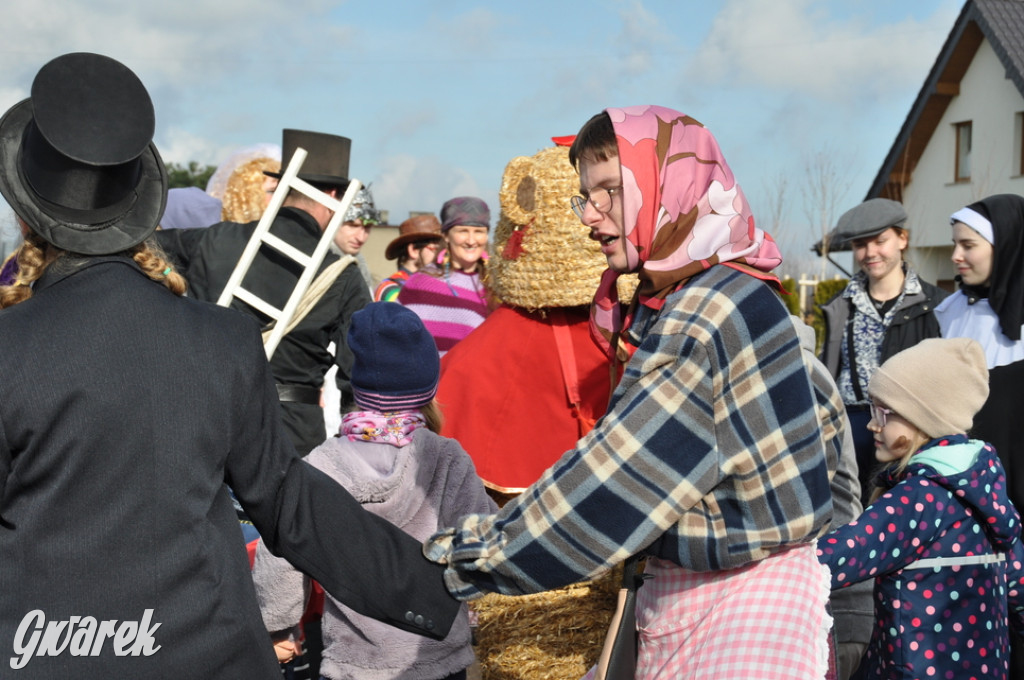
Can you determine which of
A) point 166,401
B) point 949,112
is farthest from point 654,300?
point 949,112

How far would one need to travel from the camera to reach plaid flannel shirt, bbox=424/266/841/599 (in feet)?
6.27

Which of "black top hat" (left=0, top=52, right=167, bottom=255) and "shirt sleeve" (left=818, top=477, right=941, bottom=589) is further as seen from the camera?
"shirt sleeve" (left=818, top=477, right=941, bottom=589)

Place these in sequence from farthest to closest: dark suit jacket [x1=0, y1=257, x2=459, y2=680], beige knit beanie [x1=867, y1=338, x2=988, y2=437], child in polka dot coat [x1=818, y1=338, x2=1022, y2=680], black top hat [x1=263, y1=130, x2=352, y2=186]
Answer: black top hat [x1=263, y1=130, x2=352, y2=186] < beige knit beanie [x1=867, y1=338, x2=988, y2=437] < child in polka dot coat [x1=818, y1=338, x2=1022, y2=680] < dark suit jacket [x1=0, y1=257, x2=459, y2=680]

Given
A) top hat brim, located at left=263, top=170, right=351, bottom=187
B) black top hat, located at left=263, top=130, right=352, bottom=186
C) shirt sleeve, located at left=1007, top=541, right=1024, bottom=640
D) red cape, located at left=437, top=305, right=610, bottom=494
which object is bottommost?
shirt sleeve, located at left=1007, top=541, right=1024, bottom=640

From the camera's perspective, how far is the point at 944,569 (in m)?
2.94

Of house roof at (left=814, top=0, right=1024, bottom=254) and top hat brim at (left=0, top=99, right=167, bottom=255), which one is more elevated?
house roof at (left=814, top=0, right=1024, bottom=254)

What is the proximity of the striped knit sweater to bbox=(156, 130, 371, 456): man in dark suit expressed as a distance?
1668 mm

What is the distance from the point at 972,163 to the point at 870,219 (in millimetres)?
16187

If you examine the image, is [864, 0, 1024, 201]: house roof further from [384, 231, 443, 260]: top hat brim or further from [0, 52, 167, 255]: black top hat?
[0, 52, 167, 255]: black top hat

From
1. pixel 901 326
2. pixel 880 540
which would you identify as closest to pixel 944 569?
pixel 880 540

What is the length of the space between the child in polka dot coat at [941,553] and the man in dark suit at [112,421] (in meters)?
1.70

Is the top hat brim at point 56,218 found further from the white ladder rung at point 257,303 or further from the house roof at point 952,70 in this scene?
the house roof at point 952,70

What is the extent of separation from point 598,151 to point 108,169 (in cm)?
100

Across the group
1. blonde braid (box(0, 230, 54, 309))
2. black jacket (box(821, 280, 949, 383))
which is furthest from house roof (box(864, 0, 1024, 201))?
blonde braid (box(0, 230, 54, 309))
